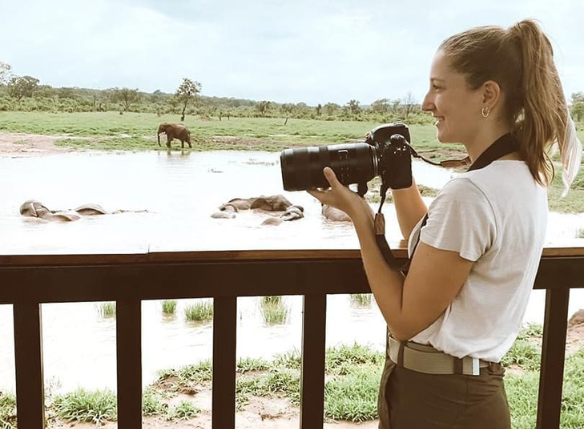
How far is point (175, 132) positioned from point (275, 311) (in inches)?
27.3

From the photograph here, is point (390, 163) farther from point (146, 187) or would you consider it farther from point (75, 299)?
point (146, 187)

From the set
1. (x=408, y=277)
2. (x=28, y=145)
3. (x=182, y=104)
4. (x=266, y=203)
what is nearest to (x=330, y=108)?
(x=266, y=203)

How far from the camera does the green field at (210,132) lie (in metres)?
1.93

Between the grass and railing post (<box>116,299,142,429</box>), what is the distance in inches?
38.9

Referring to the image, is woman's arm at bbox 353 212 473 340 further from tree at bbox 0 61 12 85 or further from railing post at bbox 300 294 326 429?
tree at bbox 0 61 12 85

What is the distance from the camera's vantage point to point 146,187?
196 centimetres

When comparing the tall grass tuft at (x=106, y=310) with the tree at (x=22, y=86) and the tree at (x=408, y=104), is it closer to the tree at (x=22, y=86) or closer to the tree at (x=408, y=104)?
the tree at (x=22, y=86)

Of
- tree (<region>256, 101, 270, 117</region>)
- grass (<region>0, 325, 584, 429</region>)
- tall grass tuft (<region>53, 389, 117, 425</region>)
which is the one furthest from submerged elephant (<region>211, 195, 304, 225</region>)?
tall grass tuft (<region>53, 389, 117, 425</region>)

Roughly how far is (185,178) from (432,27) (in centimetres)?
92

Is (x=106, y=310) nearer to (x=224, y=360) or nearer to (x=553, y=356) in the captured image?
(x=224, y=360)

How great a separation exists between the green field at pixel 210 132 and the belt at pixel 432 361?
109cm

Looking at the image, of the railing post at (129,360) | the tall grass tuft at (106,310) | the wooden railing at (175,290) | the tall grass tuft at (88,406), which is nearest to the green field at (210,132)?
the tall grass tuft at (106,310)

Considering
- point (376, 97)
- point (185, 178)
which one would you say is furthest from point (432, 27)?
point (185, 178)

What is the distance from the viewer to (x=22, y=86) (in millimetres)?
1925
